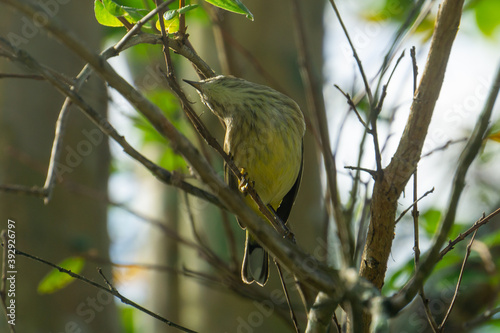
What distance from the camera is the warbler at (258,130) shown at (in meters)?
3.73

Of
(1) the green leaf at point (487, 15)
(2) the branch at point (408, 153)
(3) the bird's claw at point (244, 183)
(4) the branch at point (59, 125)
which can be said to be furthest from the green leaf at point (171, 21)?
(1) the green leaf at point (487, 15)

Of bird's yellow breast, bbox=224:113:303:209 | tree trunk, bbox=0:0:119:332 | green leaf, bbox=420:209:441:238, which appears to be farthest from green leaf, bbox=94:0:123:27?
green leaf, bbox=420:209:441:238

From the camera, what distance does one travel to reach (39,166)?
428cm

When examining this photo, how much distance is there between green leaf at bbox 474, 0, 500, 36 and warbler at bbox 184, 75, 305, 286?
7.08 ft

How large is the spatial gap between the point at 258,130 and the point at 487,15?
8.73ft

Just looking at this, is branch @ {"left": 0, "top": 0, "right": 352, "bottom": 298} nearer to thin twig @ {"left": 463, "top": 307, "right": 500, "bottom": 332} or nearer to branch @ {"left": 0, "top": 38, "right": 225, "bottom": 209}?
branch @ {"left": 0, "top": 38, "right": 225, "bottom": 209}

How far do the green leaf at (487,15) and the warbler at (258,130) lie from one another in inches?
85.0

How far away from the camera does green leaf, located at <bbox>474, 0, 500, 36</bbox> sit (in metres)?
4.89

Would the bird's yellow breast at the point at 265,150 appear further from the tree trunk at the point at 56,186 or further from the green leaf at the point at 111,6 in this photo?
the green leaf at the point at 111,6

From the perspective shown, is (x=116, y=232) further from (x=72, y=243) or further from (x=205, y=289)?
(x=72, y=243)

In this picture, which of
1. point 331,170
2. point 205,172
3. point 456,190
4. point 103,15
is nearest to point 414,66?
point 331,170

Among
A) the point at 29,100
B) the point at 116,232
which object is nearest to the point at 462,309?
the point at 29,100

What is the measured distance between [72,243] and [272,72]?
98.1 inches

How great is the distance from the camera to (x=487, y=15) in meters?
4.94
